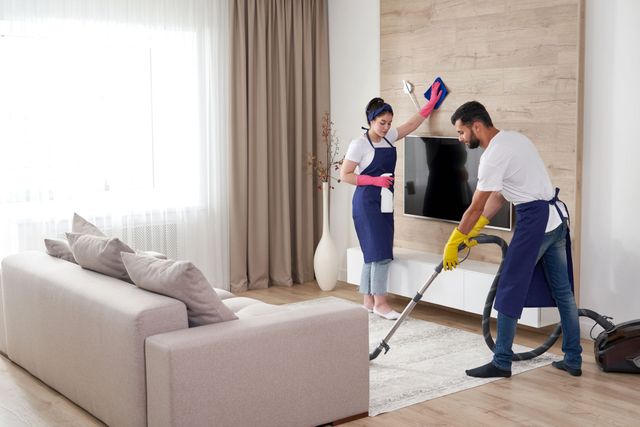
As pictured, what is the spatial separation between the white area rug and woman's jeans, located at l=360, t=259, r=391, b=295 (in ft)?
0.65

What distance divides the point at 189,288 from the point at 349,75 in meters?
3.67

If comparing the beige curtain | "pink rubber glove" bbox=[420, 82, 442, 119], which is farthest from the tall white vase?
"pink rubber glove" bbox=[420, 82, 442, 119]

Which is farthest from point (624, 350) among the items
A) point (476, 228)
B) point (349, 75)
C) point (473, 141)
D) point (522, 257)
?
point (349, 75)

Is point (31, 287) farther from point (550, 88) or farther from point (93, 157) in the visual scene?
point (550, 88)

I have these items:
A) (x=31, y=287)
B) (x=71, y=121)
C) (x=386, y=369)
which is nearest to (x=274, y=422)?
(x=386, y=369)

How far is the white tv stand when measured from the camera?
15.9ft

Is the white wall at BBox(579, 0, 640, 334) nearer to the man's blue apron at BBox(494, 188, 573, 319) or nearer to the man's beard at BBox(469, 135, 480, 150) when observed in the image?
the man's blue apron at BBox(494, 188, 573, 319)

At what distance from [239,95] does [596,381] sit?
11.2 ft

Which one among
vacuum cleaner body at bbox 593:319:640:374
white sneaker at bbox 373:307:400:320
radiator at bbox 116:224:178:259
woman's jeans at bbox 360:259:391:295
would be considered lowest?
white sneaker at bbox 373:307:400:320

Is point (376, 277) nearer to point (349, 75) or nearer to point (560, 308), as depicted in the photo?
point (560, 308)

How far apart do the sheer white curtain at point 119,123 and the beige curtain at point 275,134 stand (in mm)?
123

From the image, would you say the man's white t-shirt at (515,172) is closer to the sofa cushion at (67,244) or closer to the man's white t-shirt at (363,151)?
the man's white t-shirt at (363,151)

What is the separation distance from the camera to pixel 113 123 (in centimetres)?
573

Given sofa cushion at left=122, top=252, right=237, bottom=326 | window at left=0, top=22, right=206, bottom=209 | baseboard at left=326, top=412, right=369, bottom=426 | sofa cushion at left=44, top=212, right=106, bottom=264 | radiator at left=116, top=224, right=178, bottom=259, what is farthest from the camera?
radiator at left=116, top=224, right=178, bottom=259
